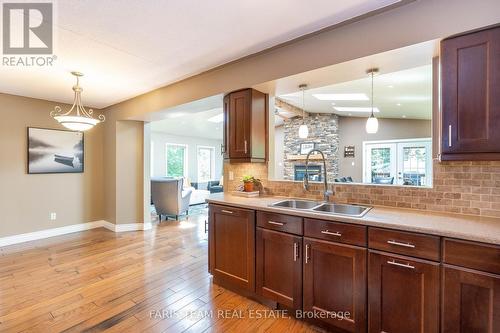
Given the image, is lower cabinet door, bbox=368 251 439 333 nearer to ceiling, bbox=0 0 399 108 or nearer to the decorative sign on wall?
ceiling, bbox=0 0 399 108

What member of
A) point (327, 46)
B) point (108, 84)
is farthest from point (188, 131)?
point (327, 46)

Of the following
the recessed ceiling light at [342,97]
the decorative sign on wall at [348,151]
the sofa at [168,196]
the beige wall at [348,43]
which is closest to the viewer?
the beige wall at [348,43]

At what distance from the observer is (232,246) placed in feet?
8.11

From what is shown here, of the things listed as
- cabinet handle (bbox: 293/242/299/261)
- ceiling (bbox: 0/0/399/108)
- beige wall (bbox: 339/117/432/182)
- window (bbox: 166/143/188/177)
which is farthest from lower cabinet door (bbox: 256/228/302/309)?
beige wall (bbox: 339/117/432/182)

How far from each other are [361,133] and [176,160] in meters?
6.95

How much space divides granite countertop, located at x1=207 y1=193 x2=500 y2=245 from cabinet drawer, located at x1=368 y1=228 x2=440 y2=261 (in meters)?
0.04

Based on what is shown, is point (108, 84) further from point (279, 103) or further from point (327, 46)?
point (279, 103)

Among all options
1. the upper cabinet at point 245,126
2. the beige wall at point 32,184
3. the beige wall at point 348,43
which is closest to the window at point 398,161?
the upper cabinet at point 245,126

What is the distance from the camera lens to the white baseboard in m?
3.97

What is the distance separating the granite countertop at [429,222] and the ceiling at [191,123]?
2.38 m

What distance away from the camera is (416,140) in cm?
779

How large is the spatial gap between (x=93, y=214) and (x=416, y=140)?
926 centimetres

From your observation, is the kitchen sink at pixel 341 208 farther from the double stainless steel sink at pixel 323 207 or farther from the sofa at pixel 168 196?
the sofa at pixel 168 196

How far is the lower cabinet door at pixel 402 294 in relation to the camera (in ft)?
4.91
